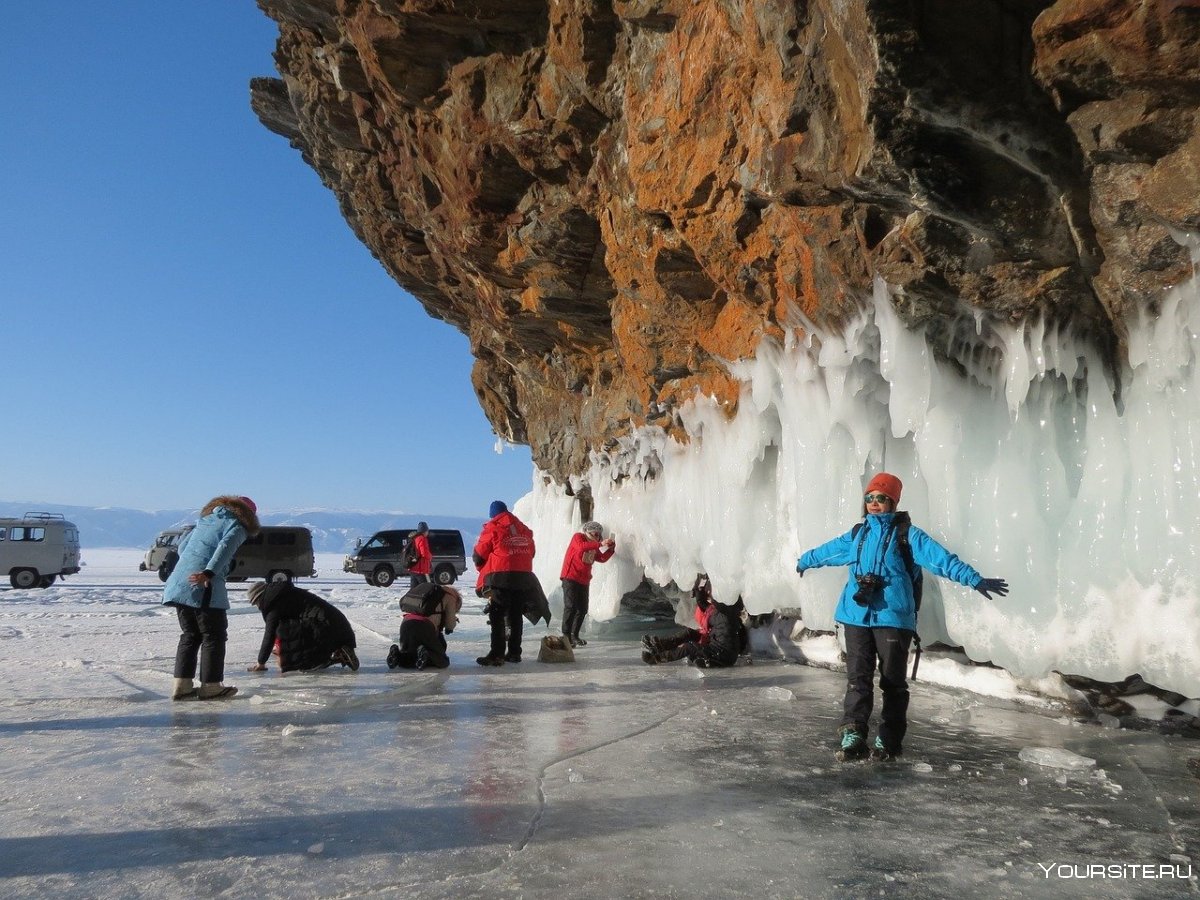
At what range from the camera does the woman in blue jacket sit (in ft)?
20.2

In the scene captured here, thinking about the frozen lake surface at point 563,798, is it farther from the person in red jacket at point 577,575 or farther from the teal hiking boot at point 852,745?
the person in red jacket at point 577,575

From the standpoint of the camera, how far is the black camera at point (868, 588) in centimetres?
445

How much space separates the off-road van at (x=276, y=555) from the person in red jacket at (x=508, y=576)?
16.6 metres

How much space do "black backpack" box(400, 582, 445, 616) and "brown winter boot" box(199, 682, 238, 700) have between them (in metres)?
1.97

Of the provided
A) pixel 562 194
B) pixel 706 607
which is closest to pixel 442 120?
pixel 562 194

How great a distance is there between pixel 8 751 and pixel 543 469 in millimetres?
11075

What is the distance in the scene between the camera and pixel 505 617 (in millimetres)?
8938

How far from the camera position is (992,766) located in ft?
14.1

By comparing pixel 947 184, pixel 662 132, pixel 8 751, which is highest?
pixel 662 132

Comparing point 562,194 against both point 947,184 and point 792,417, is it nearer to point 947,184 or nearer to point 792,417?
point 792,417

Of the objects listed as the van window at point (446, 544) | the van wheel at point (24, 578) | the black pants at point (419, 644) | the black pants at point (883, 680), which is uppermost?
the van window at point (446, 544)

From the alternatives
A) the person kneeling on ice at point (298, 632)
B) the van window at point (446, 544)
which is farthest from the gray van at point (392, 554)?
Result: the person kneeling on ice at point (298, 632)

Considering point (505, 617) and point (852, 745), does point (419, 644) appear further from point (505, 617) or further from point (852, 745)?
point (852, 745)

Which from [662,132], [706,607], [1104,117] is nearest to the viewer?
[1104,117]
